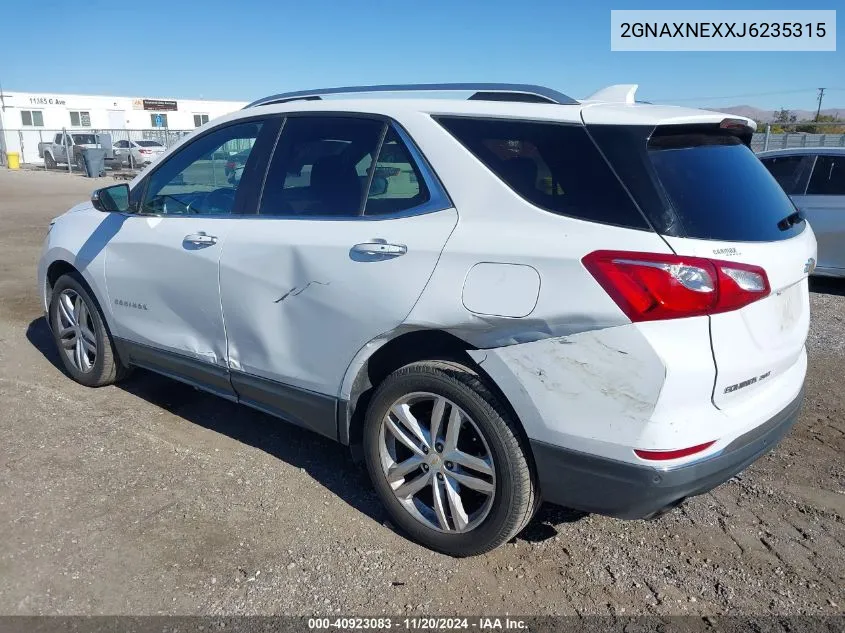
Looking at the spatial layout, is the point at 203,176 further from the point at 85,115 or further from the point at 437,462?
the point at 85,115

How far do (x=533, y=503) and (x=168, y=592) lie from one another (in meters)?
1.48

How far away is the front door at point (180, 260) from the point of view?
3623 mm

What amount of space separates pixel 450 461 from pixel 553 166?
125 cm

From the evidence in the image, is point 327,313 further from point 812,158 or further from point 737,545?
point 812,158

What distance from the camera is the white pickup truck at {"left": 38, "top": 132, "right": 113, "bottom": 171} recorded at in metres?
32.4

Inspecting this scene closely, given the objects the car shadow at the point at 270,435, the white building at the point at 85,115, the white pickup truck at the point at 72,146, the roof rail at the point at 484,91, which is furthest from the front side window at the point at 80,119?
the roof rail at the point at 484,91

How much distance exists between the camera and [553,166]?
2584 millimetres

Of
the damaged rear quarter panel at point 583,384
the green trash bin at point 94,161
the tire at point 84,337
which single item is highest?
the damaged rear quarter panel at point 583,384

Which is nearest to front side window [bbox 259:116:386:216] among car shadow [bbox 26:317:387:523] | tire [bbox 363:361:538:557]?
tire [bbox 363:361:538:557]

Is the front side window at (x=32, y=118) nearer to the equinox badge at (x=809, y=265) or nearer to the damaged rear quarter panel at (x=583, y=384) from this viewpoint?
the damaged rear quarter panel at (x=583, y=384)

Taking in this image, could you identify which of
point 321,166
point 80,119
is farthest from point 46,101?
point 321,166

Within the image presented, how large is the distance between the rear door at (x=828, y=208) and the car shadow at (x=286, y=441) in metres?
5.68

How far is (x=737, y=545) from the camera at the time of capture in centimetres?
300

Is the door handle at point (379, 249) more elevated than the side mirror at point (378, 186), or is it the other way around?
the side mirror at point (378, 186)
